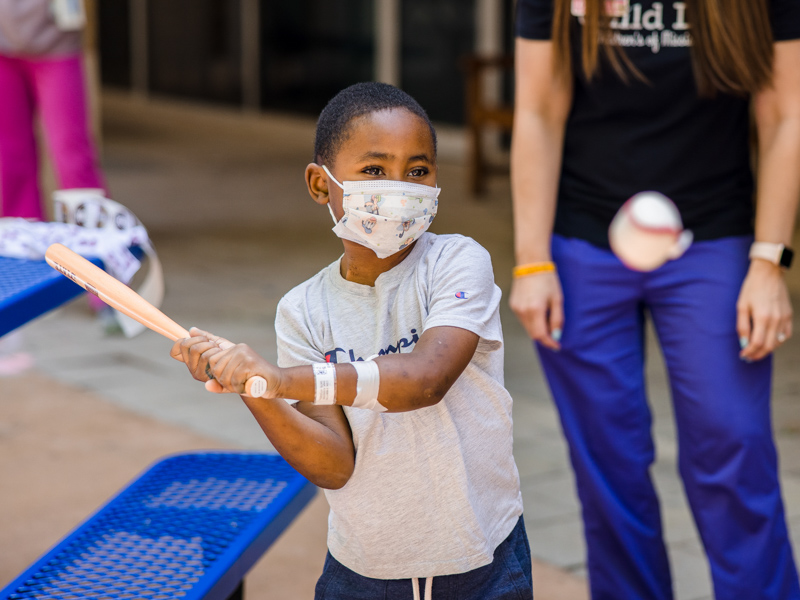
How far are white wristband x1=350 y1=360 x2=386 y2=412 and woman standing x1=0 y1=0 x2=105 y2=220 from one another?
3727 millimetres

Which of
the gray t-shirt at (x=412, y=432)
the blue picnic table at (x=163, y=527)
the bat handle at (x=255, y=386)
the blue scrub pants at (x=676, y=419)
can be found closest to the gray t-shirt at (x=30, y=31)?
the blue picnic table at (x=163, y=527)

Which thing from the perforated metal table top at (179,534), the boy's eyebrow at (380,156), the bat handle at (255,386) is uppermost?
the boy's eyebrow at (380,156)

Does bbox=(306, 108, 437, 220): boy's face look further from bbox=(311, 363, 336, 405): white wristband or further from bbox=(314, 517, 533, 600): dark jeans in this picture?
bbox=(314, 517, 533, 600): dark jeans

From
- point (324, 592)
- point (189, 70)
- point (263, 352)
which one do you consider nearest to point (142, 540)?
point (324, 592)

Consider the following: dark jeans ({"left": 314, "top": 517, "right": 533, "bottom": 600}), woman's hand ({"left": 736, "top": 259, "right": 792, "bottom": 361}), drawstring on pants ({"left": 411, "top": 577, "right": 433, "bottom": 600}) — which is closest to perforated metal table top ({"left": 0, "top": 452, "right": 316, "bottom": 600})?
dark jeans ({"left": 314, "top": 517, "right": 533, "bottom": 600})

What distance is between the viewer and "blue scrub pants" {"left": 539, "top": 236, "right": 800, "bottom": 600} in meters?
2.17

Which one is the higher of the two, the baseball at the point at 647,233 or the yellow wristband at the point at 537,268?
the baseball at the point at 647,233

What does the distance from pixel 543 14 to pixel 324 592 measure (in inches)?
46.9

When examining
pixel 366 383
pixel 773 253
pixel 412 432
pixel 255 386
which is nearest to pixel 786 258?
pixel 773 253

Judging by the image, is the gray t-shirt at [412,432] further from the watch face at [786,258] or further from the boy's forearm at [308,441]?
the watch face at [786,258]

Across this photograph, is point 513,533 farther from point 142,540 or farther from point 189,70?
point 189,70

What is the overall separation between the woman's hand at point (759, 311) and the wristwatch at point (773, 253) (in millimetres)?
11

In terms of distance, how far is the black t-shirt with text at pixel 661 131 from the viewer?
7.11ft

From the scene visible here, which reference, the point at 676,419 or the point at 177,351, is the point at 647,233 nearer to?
the point at 676,419
